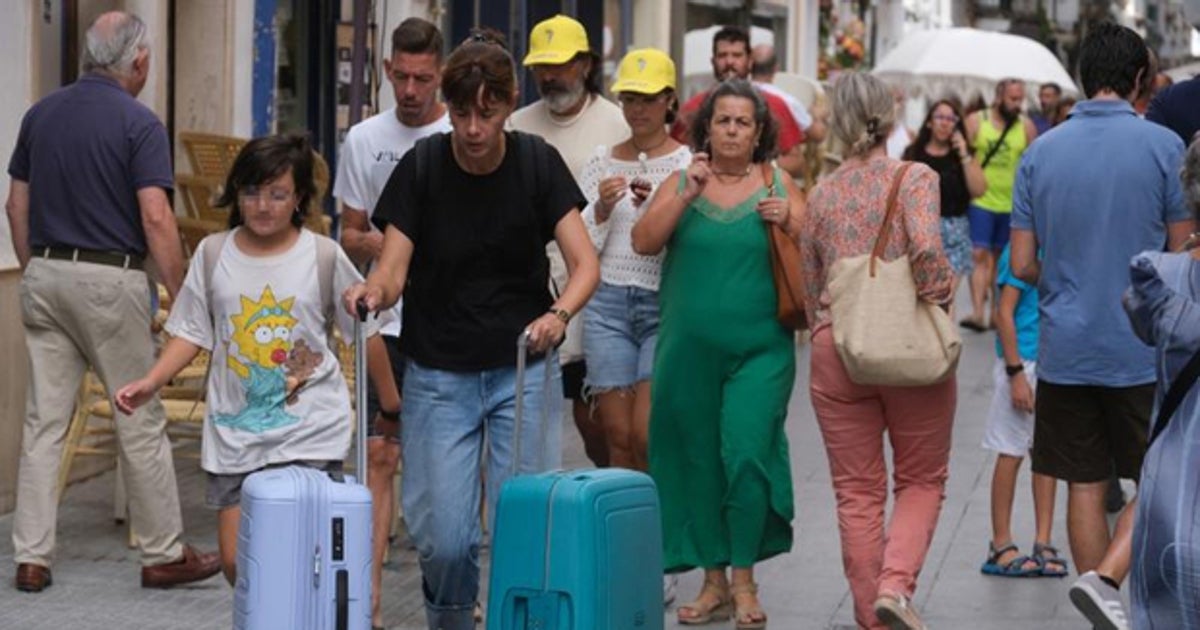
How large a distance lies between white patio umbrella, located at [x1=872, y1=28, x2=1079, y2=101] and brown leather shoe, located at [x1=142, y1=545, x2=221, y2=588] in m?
19.5

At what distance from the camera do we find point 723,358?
888cm

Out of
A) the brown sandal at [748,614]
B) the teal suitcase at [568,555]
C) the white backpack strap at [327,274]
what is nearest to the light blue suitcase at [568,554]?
the teal suitcase at [568,555]

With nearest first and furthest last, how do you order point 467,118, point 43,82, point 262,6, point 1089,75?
point 467,118 → point 1089,75 → point 43,82 → point 262,6

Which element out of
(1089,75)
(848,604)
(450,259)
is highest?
(1089,75)

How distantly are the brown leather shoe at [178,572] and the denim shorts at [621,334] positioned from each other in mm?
1534

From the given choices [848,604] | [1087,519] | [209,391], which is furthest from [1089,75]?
[209,391]

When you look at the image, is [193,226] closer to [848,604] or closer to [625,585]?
[848,604]

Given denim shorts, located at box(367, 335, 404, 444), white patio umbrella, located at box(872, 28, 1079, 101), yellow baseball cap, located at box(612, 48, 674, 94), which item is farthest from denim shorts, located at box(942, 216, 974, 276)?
denim shorts, located at box(367, 335, 404, 444)

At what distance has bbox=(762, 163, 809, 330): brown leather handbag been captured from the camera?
28.6 ft

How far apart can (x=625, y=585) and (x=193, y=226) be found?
579 centimetres

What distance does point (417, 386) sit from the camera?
748 centimetres

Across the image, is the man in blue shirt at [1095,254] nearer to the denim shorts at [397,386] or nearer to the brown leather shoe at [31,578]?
the denim shorts at [397,386]

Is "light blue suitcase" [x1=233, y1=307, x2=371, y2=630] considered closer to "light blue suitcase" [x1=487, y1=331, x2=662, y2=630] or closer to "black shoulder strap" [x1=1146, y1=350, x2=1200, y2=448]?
"light blue suitcase" [x1=487, y1=331, x2=662, y2=630]

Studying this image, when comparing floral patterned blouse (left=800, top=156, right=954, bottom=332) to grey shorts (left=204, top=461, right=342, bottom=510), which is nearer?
grey shorts (left=204, top=461, right=342, bottom=510)
